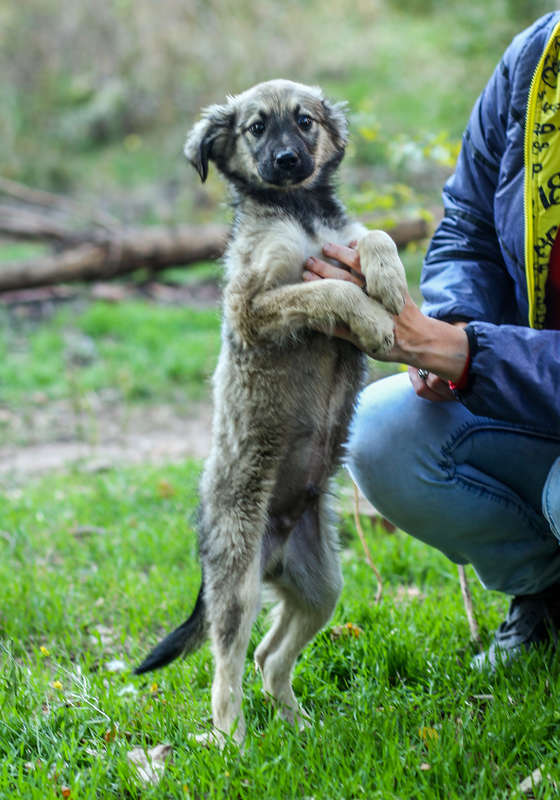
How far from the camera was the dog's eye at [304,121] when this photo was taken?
9.19 feet

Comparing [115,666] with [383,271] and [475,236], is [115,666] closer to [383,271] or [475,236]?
[383,271]

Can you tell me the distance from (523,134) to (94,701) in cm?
201

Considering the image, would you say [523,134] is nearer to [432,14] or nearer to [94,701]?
[94,701]

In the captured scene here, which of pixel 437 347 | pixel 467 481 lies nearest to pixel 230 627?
pixel 467 481

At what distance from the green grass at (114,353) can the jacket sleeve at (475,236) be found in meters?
3.55

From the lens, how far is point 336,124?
2938mm

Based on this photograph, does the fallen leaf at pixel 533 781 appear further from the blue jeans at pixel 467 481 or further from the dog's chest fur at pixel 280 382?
the dog's chest fur at pixel 280 382

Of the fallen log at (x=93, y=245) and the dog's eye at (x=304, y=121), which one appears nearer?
the dog's eye at (x=304, y=121)

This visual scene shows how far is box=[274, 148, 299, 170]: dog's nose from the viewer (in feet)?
8.50

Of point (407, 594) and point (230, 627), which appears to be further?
point (407, 594)

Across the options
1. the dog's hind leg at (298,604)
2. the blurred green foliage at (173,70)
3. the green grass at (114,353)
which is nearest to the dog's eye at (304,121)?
the dog's hind leg at (298,604)

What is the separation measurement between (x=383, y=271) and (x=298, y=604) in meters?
0.99

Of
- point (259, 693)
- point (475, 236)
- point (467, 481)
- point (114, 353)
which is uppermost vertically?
point (475, 236)

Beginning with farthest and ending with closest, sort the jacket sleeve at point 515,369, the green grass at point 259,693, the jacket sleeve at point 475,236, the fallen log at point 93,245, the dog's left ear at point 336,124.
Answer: the fallen log at point 93,245, the dog's left ear at point 336,124, the jacket sleeve at point 475,236, the jacket sleeve at point 515,369, the green grass at point 259,693
